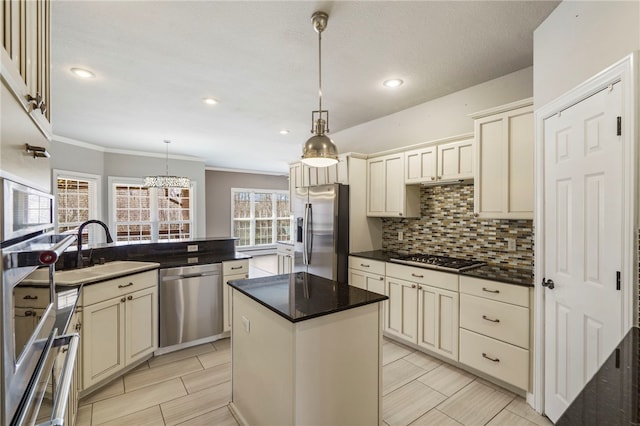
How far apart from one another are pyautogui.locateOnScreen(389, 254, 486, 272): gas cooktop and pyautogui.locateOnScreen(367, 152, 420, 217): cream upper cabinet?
21.1 inches

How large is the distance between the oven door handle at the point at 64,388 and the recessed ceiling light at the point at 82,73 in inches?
107

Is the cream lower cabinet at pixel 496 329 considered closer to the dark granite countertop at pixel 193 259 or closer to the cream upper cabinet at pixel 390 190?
the cream upper cabinet at pixel 390 190

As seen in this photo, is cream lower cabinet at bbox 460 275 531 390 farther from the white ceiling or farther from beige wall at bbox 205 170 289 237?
beige wall at bbox 205 170 289 237

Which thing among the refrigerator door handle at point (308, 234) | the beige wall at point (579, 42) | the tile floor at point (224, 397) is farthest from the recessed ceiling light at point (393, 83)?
the tile floor at point (224, 397)

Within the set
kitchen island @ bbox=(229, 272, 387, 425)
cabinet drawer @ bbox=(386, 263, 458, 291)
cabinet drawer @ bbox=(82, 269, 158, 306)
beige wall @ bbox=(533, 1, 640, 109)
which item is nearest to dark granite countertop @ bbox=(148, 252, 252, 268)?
cabinet drawer @ bbox=(82, 269, 158, 306)

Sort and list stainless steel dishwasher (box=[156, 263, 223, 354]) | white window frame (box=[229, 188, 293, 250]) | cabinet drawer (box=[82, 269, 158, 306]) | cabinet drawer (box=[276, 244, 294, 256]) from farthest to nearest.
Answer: white window frame (box=[229, 188, 293, 250]), cabinet drawer (box=[276, 244, 294, 256]), stainless steel dishwasher (box=[156, 263, 223, 354]), cabinet drawer (box=[82, 269, 158, 306])

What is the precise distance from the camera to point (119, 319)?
98.6 inches

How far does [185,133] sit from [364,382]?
15.3ft

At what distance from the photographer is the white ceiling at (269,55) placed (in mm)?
1954

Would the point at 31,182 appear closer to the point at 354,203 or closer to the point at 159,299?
the point at 159,299

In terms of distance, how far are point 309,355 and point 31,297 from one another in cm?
119

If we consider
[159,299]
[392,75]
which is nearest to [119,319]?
[159,299]

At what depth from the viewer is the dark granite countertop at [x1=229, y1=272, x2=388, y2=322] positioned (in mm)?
1605

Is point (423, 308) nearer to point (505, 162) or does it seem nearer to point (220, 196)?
point (505, 162)
